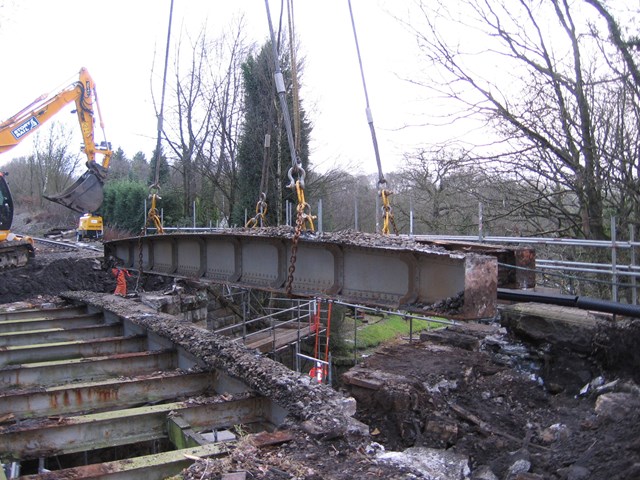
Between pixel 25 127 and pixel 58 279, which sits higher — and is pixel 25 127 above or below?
above

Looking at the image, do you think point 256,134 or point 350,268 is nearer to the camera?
point 350,268

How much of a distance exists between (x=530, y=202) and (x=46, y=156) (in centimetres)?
4642

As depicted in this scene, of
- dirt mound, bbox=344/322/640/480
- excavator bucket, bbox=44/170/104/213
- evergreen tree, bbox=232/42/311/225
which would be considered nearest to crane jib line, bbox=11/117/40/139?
excavator bucket, bbox=44/170/104/213

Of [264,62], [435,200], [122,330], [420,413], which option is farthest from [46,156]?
[420,413]

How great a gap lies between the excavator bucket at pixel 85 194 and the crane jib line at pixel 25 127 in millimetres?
2043

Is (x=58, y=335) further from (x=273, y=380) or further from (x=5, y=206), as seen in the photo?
(x=5, y=206)

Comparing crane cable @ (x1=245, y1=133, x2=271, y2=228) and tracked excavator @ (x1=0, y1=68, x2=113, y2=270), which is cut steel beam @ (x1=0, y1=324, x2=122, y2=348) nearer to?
crane cable @ (x1=245, y1=133, x2=271, y2=228)

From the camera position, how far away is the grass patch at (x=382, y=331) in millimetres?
19312

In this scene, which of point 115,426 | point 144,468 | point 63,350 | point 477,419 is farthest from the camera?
point 477,419

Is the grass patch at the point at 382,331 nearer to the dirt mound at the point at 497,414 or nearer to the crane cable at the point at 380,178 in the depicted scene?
the dirt mound at the point at 497,414

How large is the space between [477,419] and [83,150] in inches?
626

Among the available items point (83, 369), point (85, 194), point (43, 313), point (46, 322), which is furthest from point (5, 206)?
point (83, 369)

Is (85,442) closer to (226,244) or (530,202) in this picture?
(226,244)

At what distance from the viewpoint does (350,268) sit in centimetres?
536
